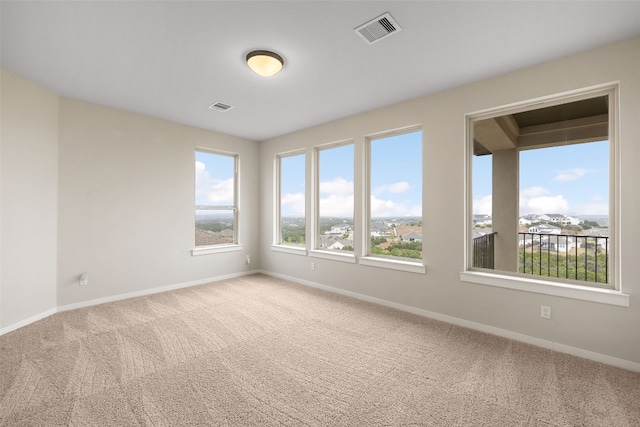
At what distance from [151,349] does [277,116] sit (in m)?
3.29

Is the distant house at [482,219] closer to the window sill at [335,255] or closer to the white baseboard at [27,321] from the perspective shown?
the window sill at [335,255]

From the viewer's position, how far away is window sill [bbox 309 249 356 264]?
4.27m

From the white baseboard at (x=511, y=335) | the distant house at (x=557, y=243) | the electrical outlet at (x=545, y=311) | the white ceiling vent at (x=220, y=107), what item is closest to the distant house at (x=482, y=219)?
the distant house at (x=557, y=243)

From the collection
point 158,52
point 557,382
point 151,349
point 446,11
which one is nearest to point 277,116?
point 158,52

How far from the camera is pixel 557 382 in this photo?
2.12 meters

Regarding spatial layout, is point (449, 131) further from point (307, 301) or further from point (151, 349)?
point (151, 349)

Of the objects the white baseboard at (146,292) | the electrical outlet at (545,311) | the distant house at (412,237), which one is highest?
the distant house at (412,237)

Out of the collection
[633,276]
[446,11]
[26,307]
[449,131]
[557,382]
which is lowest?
[557,382]

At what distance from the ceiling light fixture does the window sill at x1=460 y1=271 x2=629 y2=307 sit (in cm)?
288

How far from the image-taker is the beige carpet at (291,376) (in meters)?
1.78

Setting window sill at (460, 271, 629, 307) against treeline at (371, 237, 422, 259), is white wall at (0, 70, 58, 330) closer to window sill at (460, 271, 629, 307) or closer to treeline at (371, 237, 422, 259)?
treeline at (371, 237, 422, 259)

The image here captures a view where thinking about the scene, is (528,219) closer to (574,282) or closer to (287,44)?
(574,282)

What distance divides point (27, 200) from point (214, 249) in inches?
97.9

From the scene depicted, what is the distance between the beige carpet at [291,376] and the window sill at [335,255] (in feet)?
3.40
